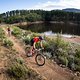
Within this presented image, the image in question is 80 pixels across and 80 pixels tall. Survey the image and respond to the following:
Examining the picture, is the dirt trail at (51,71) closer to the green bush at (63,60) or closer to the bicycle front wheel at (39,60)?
the bicycle front wheel at (39,60)

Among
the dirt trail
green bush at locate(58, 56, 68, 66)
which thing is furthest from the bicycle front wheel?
green bush at locate(58, 56, 68, 66)

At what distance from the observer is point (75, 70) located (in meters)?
14.1

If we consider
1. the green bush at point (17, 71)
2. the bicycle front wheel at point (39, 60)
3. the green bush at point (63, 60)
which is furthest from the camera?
the green bush at point (63, 60)

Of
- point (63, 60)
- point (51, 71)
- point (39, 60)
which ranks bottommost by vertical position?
point (51, 71)

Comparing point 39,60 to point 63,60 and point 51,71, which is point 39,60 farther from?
point 63,60

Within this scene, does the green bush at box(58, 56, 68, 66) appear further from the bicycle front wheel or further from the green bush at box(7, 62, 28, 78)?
the green bush at box(7, 62, 28, 78)

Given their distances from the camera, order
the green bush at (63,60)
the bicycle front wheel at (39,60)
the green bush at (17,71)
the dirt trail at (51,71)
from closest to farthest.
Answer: the green bush at (17,71), the dirt trail at (51,71), the bicycle front wheel at (39,60), the green bush at (63,60)

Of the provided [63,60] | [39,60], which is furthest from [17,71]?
[63,60]

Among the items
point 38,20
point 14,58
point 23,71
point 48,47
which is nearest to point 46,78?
point 23,71

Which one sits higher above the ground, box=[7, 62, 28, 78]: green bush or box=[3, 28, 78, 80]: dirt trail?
box=[7, 62, 28, 78]: green bush

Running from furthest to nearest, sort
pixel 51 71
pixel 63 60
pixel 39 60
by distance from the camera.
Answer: pixel 63 60 < pixel 39 60 < pixel 51 71

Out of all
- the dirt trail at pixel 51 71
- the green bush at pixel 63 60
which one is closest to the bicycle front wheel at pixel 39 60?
the dirt trail at pixel 51 71

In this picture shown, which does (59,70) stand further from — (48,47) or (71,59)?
(48,47)

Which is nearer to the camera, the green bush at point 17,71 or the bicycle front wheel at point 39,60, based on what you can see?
the green bush at point 17,71
